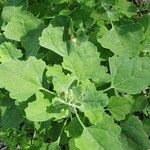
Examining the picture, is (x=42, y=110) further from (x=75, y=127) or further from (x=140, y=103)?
(x=140, y=103)

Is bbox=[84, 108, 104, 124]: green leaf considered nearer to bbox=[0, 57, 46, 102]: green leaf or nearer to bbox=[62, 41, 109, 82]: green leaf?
bbox=[62, 41, 109, 82]: green leaf

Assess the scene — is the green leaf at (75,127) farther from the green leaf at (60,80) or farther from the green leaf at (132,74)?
the green leaf at (132,74)

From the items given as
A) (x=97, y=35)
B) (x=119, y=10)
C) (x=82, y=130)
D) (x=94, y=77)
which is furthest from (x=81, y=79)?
(x=119, y=10)

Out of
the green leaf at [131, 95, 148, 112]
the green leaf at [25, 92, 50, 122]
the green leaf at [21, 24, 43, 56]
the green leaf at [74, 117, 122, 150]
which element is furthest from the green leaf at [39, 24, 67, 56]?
the green leaf at [131, 95, 148, 112]

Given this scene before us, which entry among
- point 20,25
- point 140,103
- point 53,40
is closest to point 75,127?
point 53,40

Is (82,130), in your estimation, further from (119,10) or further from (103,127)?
(119,10)

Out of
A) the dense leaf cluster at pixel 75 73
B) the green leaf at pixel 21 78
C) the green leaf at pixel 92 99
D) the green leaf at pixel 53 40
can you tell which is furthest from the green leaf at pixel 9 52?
the green leaf at pixel 92 99
